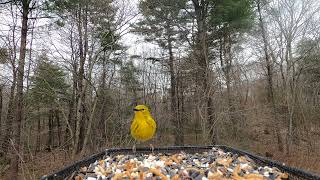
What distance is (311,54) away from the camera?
11.8 meters

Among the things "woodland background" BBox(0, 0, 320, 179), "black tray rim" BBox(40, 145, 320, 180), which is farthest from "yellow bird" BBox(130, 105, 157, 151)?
"woodland background" BBox(0, 0, 320, 179)

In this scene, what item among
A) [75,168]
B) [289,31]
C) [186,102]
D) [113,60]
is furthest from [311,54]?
[75,168]

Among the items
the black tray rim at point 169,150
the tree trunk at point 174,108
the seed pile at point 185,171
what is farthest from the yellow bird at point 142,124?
the tree trunk at point 174,108

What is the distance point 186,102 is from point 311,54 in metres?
6.63

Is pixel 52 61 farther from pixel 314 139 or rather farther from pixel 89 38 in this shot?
pixel 314 139

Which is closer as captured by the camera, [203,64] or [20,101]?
[20,101]

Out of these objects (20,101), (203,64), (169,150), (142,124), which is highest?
(203,64)

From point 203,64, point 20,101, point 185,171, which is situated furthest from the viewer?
point 203,64

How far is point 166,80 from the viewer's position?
43.1 feet

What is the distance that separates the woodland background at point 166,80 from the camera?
25.1 feet

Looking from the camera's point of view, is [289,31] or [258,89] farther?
[258,89]

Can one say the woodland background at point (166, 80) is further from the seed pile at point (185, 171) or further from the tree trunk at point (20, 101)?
the seed pile at point (185, 171)

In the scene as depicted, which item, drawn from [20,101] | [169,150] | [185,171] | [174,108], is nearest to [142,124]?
[169,150]

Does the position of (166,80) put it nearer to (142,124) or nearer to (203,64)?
(203,64)
